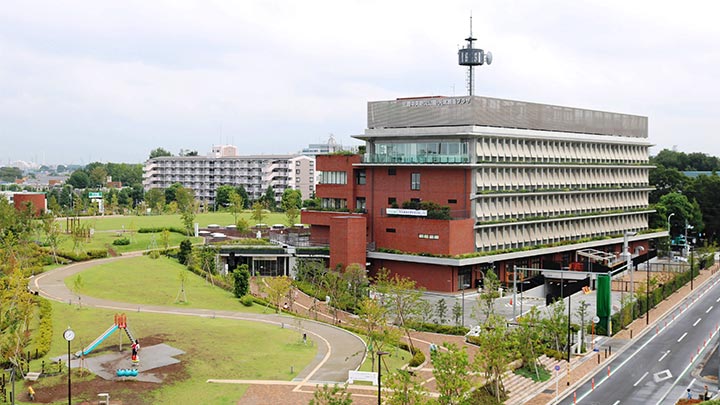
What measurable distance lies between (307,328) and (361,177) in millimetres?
32855

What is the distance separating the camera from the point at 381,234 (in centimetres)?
8112

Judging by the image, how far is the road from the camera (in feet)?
139

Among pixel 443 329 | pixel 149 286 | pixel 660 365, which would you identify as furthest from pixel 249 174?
pixel 660 365

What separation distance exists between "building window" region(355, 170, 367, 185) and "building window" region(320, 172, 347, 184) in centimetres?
157

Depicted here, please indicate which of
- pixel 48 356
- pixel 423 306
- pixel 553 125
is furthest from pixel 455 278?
pixel 48 356

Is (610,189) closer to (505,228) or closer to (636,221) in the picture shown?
(636,221)

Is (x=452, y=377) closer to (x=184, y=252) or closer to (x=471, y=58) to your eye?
(x=184, y=252)

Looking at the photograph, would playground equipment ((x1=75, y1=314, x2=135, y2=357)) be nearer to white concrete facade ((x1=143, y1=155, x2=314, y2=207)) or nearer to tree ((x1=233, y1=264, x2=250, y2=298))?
tree ((x1=233, y1=264, x2=250, y2=298))

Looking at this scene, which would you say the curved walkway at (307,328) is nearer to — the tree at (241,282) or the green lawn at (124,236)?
the tree at (241,282)

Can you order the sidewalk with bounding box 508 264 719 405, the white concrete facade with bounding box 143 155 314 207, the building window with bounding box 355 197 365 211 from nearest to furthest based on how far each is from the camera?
the sidewalk with bounding box 508 264 719 405
the building window with bounding box 355 197 365 211
the white concrete facade with bounding box 143 155 314 207

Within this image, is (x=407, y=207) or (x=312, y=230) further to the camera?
(x=312, y=230)

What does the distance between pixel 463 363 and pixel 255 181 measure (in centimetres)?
16286

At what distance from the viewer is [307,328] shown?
55.5 meters

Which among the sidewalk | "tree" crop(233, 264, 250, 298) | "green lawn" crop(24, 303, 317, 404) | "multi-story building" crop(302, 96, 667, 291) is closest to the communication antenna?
"multi-story building" crop(302, 96, 667, 291)
